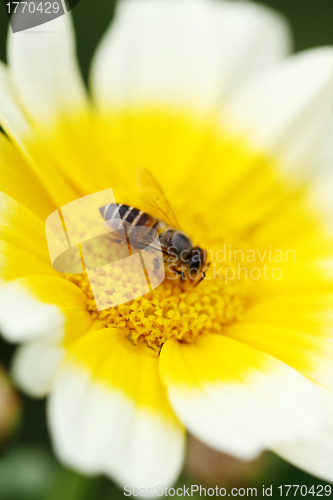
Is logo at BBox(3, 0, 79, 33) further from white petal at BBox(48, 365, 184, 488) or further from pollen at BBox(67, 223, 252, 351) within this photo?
white petal at BBox(48, 365, 184, 488)

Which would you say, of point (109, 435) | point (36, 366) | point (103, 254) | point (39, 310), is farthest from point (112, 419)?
point (103, 254)

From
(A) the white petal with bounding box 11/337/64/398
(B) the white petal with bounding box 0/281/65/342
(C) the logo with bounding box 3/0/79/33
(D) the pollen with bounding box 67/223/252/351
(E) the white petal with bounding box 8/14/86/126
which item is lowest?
(D) the pollen with bounding box 67/223/252/351

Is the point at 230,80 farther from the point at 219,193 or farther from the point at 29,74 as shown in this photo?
the point at 29,74

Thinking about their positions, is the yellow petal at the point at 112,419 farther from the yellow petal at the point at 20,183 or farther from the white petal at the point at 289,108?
the white petal at the point at 289,108

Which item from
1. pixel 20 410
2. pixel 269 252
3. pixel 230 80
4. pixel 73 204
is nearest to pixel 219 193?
pixel 269 252

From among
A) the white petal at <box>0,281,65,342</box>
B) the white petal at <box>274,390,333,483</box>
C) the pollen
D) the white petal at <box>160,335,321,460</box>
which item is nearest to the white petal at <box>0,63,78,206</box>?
the pollen

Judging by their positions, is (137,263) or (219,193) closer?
(137,263)
